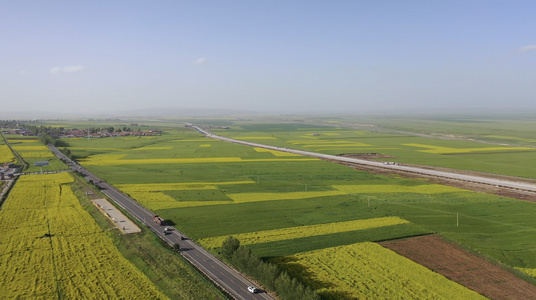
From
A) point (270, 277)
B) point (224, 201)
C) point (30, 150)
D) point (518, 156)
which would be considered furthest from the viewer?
point (30, 150)

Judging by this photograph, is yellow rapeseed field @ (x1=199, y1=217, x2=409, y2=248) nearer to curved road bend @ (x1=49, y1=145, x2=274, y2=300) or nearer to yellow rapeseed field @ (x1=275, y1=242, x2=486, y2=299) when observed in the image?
curved road bend @ (x1=49, y1=145, x2=274, y2=300)

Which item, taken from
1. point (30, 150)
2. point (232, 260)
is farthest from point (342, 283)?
point (30, 150)

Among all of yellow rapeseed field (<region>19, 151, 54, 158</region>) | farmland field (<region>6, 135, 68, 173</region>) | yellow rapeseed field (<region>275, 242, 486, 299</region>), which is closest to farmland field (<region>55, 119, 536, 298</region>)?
yellow rapeseed field (<region>275, 242, 486, 299</region>)

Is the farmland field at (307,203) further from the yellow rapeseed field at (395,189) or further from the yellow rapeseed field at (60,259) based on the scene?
the yellow rapeseed field at (60,259)

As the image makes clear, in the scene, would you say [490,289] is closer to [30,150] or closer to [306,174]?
[306,174]

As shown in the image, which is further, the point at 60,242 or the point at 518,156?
the point at 518,156

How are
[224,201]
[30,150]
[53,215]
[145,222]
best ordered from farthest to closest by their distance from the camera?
[30,150] < [224,201] < [53,215] < [145,222]

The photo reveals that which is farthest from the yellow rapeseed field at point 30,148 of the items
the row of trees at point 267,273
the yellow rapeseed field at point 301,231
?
the row of trees at point 267,273

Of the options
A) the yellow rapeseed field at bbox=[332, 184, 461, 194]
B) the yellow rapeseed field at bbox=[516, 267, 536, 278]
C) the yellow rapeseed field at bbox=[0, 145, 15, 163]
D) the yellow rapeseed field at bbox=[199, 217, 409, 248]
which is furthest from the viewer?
the yellow rapeseed field at bbox=[0, 145, 15, 163]
